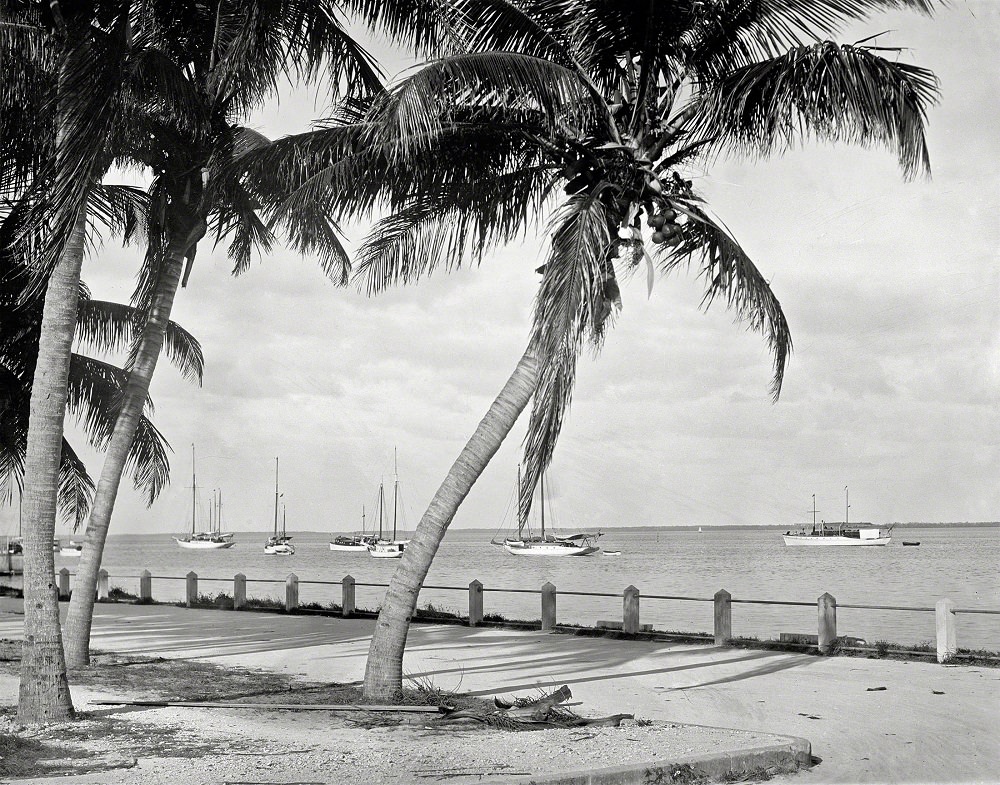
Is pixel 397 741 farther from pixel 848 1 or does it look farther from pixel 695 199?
pixel 848 1

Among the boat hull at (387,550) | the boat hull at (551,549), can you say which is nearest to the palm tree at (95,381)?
the boat hull at (551,549)

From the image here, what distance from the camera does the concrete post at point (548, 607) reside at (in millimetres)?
21031

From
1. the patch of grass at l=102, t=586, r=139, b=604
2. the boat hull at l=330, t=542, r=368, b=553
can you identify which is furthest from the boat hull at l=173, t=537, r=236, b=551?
the patch of grass at l=102, t=586, r=139, b=604

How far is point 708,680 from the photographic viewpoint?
14.8 m

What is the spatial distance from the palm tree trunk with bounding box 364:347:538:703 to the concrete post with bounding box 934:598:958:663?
8.21 metres

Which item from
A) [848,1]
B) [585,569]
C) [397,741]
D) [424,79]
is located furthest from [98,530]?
[585,569]

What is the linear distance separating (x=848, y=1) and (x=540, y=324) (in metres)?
4.53

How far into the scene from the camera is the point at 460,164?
41.1ft

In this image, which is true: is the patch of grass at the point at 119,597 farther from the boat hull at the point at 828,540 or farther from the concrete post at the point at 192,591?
the boat hull at the point at 828,540

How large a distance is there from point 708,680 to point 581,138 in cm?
740

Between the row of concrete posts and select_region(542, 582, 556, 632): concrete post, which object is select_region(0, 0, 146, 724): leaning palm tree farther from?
select_region(542, 582, 556, 632): concrete post

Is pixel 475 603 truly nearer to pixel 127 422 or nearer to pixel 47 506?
pixel 127 422

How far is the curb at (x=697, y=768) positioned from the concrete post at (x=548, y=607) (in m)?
11.9

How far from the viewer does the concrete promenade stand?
10.0 m
